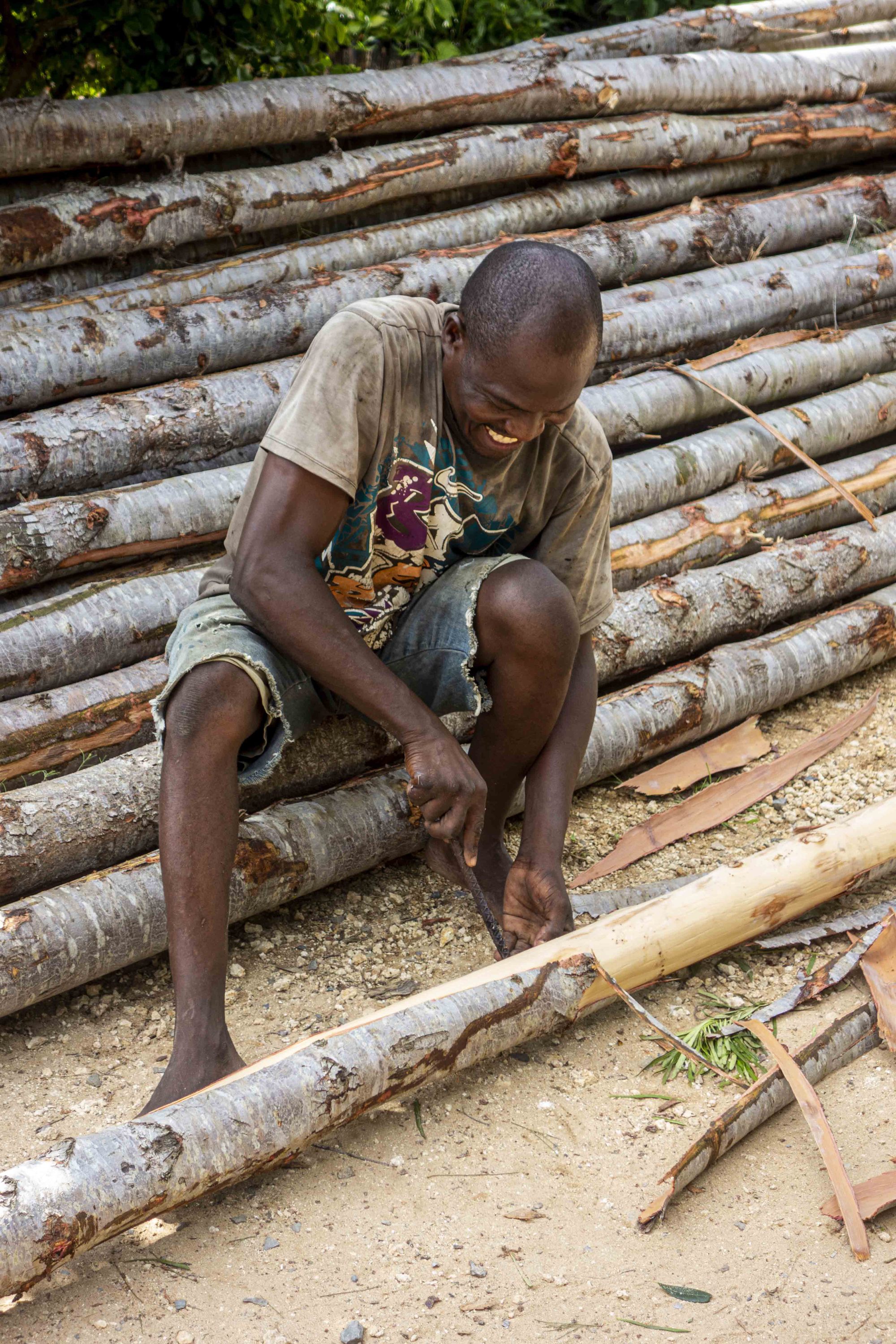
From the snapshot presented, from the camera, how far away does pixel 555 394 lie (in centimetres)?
211

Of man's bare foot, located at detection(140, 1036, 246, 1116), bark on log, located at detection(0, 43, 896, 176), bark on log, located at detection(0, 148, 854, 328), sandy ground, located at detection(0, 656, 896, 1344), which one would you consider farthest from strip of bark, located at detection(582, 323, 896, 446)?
man's bare foot, located at detection(140, 1036, 246, 1116)

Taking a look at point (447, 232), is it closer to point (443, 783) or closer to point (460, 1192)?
point (443, 783)

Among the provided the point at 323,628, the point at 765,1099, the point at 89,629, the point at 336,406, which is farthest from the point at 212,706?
the point at 765,1099

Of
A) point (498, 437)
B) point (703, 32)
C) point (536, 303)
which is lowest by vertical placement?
point (498, 437)

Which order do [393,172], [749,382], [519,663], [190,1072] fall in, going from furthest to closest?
[749,382] < [393,172] < [519,663] < [190,1072]

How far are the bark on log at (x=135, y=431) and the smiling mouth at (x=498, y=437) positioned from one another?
1388 millimetres

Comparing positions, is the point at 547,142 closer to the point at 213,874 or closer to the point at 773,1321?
the point at 213,874

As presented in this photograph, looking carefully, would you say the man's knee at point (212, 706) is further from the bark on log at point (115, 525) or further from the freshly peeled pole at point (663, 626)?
the bark on log at point (115, 525)

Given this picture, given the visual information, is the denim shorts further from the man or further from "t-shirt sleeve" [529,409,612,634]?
"t-shirt sleeve" [529,409,612,634]

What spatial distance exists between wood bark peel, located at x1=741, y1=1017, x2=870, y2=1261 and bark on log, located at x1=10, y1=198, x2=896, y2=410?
96.1 inches

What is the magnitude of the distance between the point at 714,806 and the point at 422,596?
43.6 inches

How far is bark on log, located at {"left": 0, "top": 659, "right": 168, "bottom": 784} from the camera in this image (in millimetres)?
2664

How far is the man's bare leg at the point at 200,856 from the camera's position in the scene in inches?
77.1

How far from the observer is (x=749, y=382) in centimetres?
420
